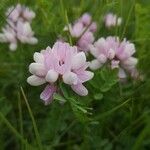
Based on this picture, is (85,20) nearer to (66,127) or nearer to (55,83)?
(66,127)

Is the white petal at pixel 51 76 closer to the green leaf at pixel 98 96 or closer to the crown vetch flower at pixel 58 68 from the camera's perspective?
the crown vetch flower at pixel 58 68

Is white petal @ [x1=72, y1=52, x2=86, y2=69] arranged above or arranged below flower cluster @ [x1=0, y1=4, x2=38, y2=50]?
below

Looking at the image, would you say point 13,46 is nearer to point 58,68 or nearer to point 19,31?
point 19,31

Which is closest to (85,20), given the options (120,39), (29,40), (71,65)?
(29,40)

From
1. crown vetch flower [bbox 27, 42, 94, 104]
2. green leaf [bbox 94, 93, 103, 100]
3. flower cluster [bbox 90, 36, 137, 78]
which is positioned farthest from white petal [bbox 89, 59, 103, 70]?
crown vetch flower [bbox 27, 42, 94, 104]

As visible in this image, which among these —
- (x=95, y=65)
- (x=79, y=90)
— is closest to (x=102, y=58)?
(x=95, y=65)

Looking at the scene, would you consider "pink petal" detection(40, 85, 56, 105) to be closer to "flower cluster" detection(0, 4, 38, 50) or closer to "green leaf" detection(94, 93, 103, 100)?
"green leaf" detection(94, 93, 103, 100)
